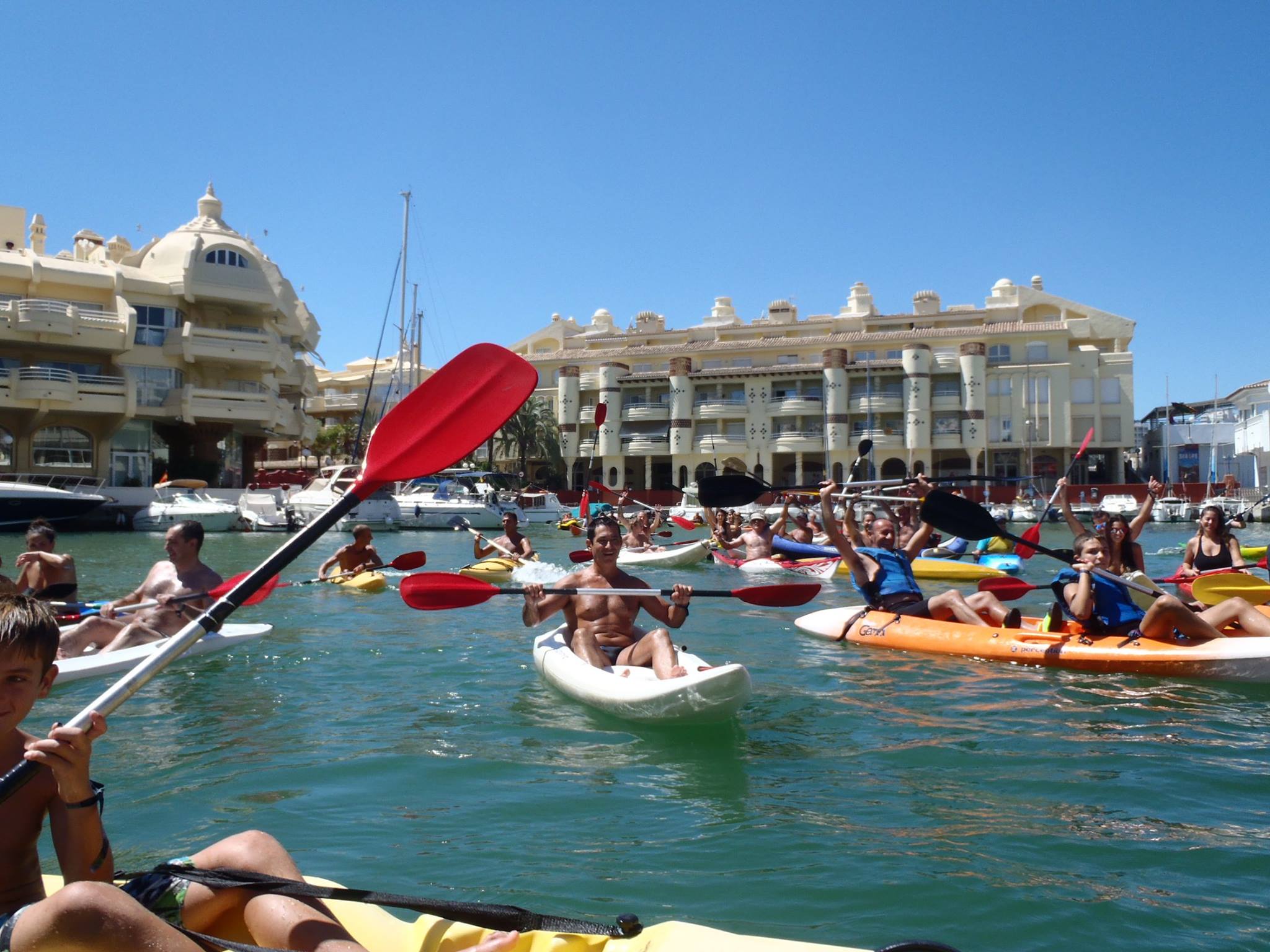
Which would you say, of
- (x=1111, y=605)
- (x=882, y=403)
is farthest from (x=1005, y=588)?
(x=882, y=403)

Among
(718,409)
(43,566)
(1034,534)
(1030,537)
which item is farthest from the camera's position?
(718,409)

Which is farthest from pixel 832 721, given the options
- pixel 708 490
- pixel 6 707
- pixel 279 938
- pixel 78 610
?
pixel 78 610

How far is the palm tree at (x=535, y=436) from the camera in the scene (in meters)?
59.9

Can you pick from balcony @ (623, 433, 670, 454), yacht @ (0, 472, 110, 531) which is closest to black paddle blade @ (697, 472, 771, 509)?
yacht @ (0, 472, 110, 531)

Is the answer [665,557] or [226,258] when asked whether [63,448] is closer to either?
[226,258]

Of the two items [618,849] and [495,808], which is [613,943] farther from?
[495,808]

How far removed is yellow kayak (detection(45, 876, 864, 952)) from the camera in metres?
3.05

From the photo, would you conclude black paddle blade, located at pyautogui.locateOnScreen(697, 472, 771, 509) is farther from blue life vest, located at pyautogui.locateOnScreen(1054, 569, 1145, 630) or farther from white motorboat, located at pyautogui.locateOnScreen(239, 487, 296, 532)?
white motorboat, located at pyautogui.locateOnScreen(239, 487, 296, 532)

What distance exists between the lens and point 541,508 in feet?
144

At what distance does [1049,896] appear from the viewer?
4.48 m

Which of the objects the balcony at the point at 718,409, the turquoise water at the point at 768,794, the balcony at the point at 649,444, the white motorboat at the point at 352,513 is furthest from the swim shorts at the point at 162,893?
the balcony at the point at 649,444

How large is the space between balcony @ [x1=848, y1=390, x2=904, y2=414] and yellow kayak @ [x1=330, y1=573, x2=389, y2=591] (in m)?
43.2

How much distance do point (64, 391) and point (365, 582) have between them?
2422 cm

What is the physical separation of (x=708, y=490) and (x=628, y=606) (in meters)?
3.47
